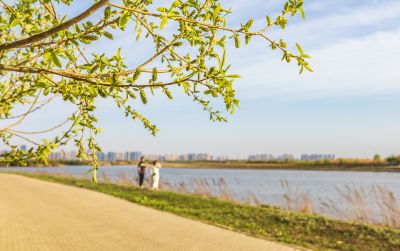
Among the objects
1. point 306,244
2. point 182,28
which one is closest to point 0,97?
point 182,28

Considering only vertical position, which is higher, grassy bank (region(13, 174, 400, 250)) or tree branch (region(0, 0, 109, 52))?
tree branch (region(0, 0, 109, 52))

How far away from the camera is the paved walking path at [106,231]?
8477 millimetres

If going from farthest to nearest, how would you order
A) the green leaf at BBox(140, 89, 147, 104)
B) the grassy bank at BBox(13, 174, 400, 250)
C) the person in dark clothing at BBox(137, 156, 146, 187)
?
the person in dark clothing at BBox(137, 156, 146, 187), the grassy bank at BBox(13, 174, 400, 250), the green leaf at BBox(140, 89, 147, 104)

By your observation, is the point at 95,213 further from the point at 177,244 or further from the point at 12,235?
the point at 177,244

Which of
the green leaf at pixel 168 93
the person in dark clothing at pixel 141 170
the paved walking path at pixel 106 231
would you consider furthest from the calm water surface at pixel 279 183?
the green leaf at pixel 168 93

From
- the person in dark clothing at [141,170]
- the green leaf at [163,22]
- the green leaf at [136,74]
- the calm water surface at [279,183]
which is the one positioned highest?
the green leaf at [163,22]

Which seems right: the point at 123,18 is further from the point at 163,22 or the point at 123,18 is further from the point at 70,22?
the point at 70,22

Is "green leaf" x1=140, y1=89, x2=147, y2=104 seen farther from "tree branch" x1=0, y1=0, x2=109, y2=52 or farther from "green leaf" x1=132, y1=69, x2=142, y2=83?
"tree branch" x1=0, y1=0, x2=109, y2=52

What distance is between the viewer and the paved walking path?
334 inches

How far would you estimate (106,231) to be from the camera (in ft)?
32.7

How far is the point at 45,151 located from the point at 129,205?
11.8 m

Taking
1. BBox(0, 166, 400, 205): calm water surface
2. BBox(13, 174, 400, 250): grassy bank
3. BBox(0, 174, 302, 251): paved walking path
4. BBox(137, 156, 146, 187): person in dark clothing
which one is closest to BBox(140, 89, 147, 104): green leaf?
BBox(0, 174, 302, 251): paved walking path

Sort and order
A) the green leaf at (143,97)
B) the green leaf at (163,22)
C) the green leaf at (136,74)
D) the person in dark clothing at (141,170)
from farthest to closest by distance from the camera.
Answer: the person in dark clothing at (141,170) < the green leaf at (143,97) < the green leaf at (136,74) < the green leaf at (163,22)

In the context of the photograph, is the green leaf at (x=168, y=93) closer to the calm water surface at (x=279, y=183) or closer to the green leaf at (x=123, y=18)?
the green leaf at (x=123, y=18)
